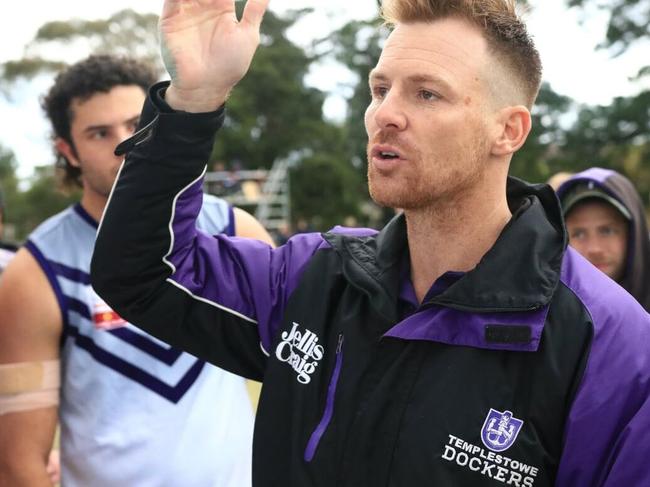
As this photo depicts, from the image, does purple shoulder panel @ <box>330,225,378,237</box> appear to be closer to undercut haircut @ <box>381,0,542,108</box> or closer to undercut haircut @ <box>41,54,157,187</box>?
undercut haircut @ <box>381,0,542,108</box>

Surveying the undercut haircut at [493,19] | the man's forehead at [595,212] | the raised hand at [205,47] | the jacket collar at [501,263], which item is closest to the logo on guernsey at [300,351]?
the jacket collar at [501,263]

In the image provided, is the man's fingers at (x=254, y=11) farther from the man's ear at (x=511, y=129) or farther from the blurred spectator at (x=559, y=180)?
the blurred spectator at (x=559, y=180)

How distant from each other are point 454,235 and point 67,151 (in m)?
1.81

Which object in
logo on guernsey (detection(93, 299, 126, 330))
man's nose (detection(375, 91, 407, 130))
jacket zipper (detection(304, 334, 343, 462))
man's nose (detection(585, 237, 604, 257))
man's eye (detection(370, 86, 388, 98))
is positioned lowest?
logo on guernsey (detection(93, 299, 126, 330))

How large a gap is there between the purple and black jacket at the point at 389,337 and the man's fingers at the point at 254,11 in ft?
0.86

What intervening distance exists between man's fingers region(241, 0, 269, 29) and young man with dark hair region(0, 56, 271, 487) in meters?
1.21

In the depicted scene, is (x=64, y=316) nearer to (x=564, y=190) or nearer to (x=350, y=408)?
(x=350, y=408)

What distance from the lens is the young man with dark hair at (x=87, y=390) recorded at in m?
2.60

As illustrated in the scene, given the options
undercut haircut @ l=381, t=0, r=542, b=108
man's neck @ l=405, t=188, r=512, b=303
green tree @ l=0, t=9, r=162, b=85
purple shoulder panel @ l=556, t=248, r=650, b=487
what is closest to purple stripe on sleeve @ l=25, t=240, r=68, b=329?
man's neck @ l=405, t=188, r=512, b=303

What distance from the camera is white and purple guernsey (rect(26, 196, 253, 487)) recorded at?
2.63 m

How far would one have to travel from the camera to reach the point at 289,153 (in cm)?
3706

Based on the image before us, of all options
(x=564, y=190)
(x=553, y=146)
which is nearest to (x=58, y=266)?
(x=564, y=190)

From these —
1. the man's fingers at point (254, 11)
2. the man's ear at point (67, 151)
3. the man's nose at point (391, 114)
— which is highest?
the man's fingers at point (254, 11)

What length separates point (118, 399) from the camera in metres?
2.63
